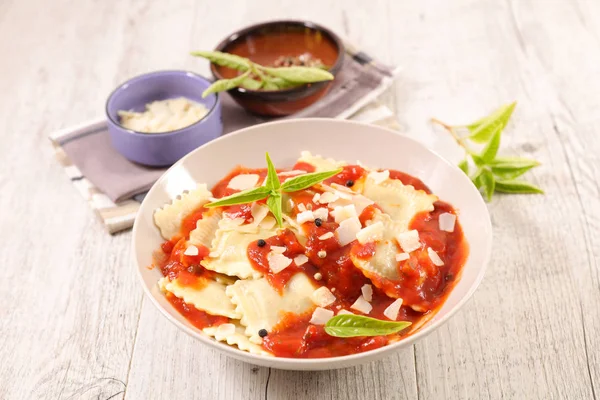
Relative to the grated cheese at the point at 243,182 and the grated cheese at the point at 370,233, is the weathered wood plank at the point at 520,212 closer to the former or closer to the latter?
the grated cheese at the point at 370,233

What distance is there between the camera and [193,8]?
7301mm

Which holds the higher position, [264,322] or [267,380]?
[264,322]

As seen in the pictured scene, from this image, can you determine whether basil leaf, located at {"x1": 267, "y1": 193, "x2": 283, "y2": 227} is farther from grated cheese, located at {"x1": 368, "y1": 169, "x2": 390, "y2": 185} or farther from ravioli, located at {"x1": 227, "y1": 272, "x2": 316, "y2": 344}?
grated cheese, located at {"x1": 368, "y1": 169, "x2": 390, "y2": 185}

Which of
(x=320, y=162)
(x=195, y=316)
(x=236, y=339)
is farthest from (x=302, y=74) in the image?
(x=236, y=339)

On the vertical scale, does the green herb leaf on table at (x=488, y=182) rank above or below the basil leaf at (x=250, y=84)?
below

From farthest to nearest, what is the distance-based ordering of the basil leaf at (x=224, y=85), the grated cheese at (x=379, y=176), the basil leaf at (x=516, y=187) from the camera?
1. the basil leaf at (x=224, y=85)
2. the basil leaf at (x=516, y=187)
3. the grated cheese at (x=379, y=176)

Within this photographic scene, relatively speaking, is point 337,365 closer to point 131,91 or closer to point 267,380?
point 267,380

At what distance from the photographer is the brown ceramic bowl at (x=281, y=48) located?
5.48m

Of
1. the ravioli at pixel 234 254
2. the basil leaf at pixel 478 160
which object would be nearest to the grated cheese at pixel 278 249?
the ravioli at pixel 234 254

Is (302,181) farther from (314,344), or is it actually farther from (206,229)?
(314,344)

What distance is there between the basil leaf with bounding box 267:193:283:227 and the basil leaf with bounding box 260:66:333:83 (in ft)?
5.76

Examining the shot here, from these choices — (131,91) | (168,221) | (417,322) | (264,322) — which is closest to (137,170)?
(131,91)

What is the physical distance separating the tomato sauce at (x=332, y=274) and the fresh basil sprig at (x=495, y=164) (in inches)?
34.9

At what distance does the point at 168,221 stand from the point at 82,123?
77.7 inches
